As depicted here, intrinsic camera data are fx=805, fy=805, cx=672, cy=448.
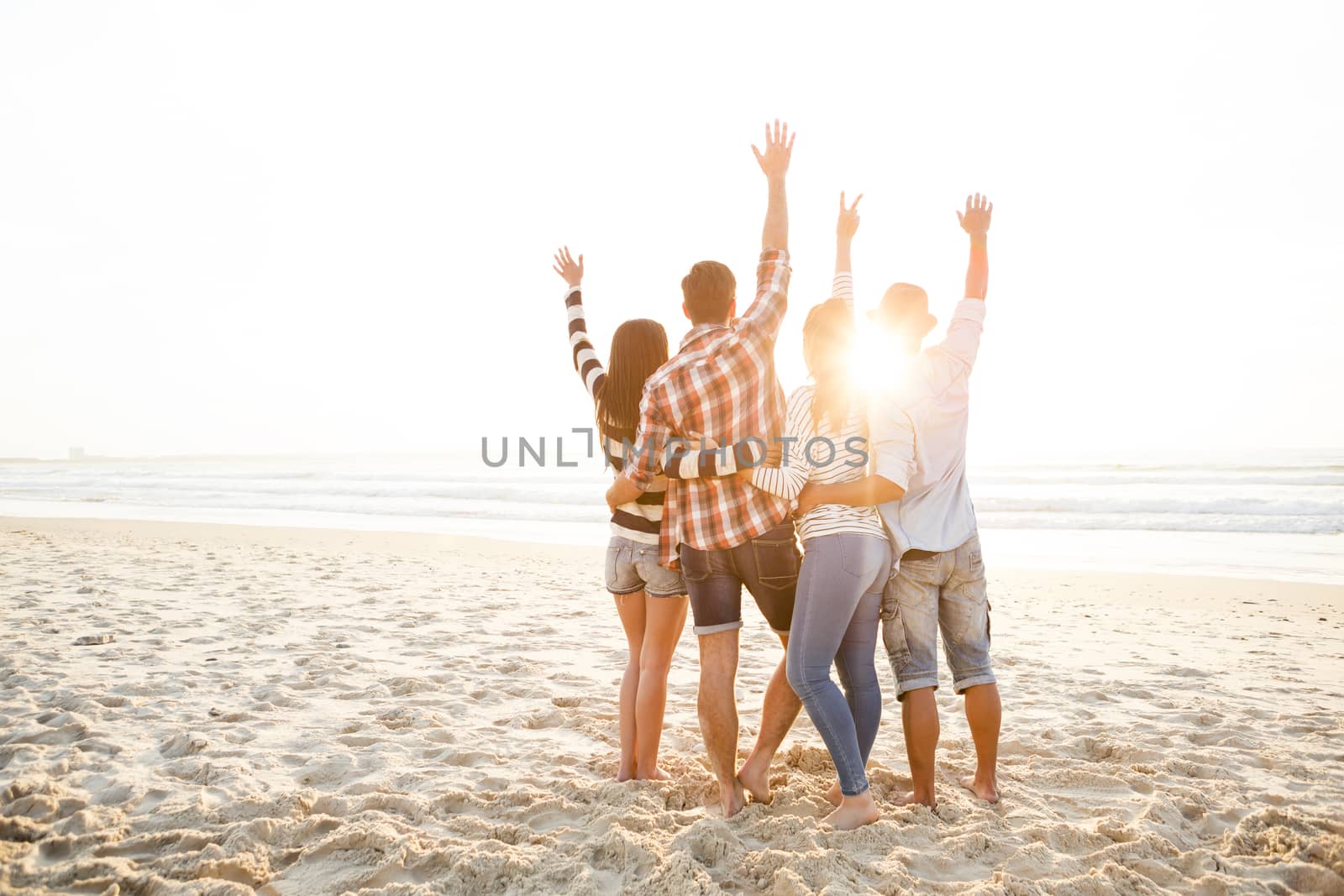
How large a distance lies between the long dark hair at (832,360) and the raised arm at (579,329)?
0.83 meters

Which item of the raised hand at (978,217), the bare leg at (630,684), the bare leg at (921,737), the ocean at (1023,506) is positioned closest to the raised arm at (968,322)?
the raised hand at (978,217)

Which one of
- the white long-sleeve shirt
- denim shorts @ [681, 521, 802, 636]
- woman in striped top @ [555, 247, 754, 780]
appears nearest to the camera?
denim shorts @ [681, 521, 802, 636]

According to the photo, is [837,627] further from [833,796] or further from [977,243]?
[977,243]

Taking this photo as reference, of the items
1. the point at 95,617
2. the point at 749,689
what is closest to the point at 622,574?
the point at 749,689

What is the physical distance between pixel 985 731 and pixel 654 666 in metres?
1.32

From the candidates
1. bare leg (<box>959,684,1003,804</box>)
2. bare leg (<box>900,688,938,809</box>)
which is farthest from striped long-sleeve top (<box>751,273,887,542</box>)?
bare leg (<box>959,684,1003,804</box>)

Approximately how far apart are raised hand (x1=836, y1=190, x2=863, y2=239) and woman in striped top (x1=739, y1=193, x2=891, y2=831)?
1.01 feet

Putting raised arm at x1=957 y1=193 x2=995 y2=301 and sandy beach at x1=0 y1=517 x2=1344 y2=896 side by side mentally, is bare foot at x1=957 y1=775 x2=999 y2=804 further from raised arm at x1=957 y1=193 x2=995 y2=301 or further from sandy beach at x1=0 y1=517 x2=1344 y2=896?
raised arm at x1=957 y1=193 x2=995 y2=301

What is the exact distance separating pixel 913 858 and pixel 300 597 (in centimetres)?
592

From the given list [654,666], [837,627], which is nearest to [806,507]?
[837,627]

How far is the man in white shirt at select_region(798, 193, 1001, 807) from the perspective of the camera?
2979 millimetres

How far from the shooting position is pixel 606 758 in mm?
3598

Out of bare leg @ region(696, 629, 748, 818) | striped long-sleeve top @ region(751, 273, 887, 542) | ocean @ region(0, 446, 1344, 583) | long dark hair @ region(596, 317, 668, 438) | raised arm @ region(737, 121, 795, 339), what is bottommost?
ocean @ region(0, 446, 1344, 583)

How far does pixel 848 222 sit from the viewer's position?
10.5 ft
